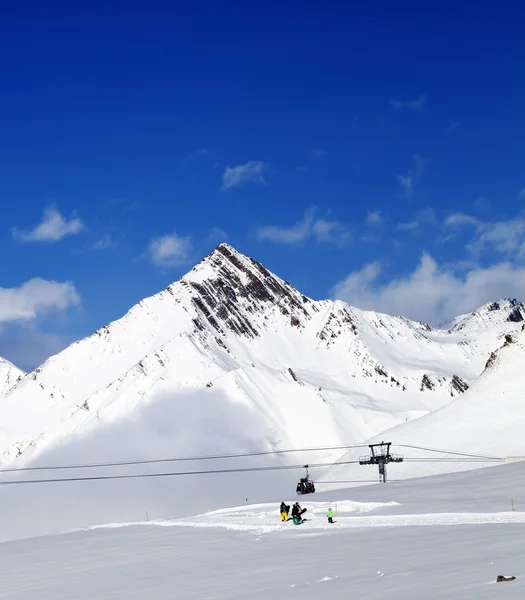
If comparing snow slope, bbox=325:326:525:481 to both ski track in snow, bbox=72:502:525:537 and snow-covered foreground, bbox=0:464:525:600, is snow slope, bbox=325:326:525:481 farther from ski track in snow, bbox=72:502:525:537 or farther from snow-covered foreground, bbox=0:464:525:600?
ski track in snow, bbox=72:502:525:537

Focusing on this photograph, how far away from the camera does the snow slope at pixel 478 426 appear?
356 feet

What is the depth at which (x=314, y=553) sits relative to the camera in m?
34.0

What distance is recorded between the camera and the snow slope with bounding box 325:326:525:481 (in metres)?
109

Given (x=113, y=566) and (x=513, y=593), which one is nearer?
(x=513, y=593)

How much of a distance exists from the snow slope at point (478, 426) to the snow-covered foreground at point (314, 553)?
175 feet

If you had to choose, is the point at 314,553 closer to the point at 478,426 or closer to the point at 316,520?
the point at 316,520

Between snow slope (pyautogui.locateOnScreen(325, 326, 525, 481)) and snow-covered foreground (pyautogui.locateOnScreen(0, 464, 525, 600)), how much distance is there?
175ft

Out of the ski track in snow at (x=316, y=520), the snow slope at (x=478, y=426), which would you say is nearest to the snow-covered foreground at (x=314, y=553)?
the ski track in snow at (x=316, y=520)

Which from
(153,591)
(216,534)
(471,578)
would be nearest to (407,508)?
(216,534)

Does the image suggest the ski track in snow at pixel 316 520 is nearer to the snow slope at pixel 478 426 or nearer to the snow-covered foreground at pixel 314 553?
the snow-covered foreground at pixel 314 553

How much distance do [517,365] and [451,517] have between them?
309 ft

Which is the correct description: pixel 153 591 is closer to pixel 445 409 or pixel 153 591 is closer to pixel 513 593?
pixel 513 593

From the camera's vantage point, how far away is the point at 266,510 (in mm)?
56000

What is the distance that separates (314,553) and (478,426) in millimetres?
86881
